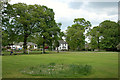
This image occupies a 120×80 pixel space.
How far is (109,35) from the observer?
178ft

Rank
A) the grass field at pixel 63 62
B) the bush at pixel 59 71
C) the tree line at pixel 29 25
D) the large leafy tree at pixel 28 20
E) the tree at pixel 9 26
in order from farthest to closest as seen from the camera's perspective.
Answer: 1. the large leafy tree at pixel 28 20
2. the tree line at pixel 29 25
3. the tree at pixel 9 26
4. the bush at pixel 59 71
5. the grass field at pixel 63 62

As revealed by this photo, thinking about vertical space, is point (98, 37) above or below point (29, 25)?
below

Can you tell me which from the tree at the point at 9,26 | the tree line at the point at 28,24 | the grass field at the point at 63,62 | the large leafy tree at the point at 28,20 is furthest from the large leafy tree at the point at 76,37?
the grass field at the point at 63,62

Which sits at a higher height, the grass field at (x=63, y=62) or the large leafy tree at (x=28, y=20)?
the large leafy tree at (x=28, y=20)

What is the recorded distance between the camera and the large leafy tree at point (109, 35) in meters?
53.2

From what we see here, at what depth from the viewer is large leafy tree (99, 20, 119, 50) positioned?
2095 inches

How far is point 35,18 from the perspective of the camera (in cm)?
3644

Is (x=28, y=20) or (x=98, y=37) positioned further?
(x=98, y=37)

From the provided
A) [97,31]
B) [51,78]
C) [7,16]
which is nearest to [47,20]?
[7,16]

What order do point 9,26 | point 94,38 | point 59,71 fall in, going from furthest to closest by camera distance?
point 94,38
point 9,26
point 59,71

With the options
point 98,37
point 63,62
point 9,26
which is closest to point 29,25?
point 9,26

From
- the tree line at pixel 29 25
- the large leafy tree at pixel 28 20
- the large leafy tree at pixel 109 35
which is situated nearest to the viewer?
the tree line at pixel 29 25

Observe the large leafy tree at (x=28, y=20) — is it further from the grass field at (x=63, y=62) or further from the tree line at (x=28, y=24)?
the grass field at (x=63, y=62)

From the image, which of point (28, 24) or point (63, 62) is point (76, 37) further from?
point (63, 62)
